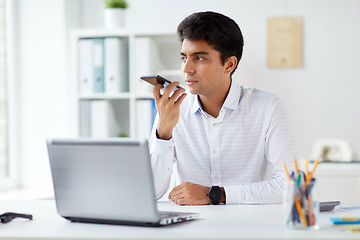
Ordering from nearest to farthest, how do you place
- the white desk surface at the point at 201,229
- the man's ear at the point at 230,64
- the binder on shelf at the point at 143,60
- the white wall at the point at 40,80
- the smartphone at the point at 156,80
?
1. the white desk surface at the point at 201,229
2. the smartphone at the point at 156,80
3. the man's ear at the point at 230,64
4. the binder on shelf at the point at 143,60
5. the white wall at the point at 40,80

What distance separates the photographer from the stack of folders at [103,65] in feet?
11.0

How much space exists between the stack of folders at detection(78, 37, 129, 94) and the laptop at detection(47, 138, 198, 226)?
1908mm

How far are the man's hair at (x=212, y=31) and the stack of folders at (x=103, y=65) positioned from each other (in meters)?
1.21

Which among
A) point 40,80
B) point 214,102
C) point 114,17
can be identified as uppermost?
point 114,17

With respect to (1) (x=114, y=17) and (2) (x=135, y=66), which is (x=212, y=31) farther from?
(1) (x=114, y=17)

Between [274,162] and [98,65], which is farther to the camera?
[98,65]

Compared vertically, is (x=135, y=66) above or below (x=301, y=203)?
above

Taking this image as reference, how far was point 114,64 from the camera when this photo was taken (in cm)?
335

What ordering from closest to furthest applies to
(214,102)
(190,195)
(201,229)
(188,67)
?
(201,229) < (190,195) < (188,67) < (214,102)

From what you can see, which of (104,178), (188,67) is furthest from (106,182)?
(188,67)

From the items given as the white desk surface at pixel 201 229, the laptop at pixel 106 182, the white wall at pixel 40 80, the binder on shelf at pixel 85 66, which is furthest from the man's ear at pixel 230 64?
the white wall at pixel 40 80

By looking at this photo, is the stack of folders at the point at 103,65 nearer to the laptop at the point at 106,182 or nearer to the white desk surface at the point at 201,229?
the white desk surface at the point at 201,229

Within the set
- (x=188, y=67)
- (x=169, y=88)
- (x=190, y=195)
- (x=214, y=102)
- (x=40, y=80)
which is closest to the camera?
(x=190, y=195)

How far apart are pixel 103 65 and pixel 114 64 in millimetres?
70
